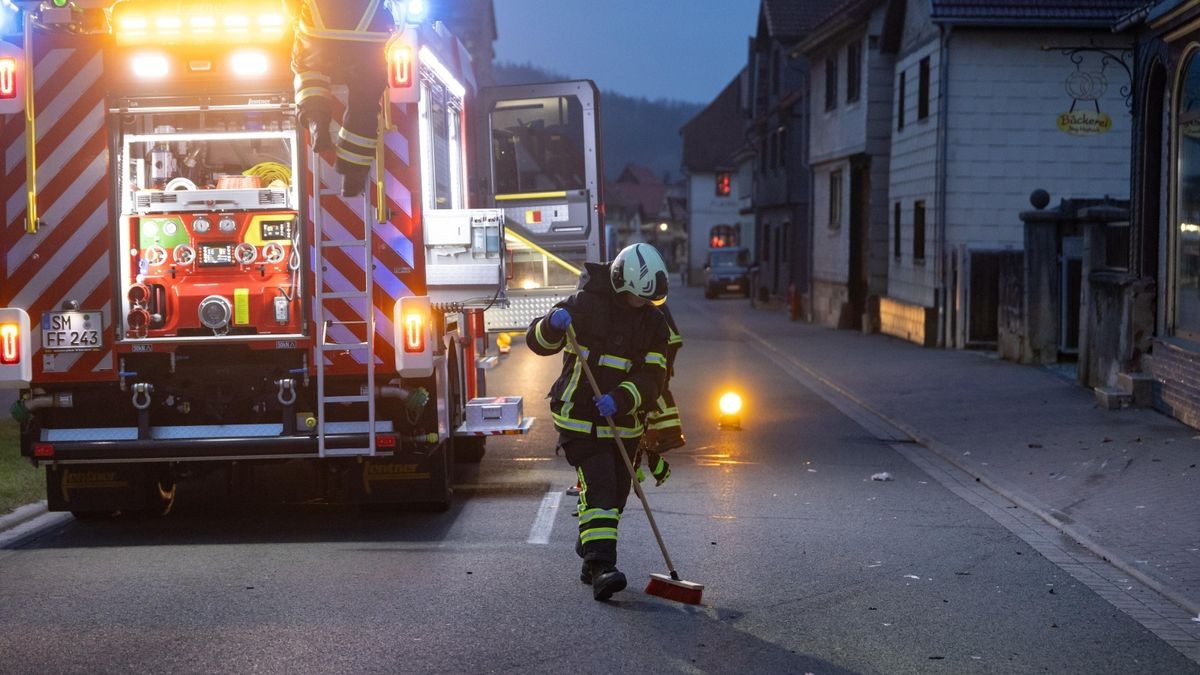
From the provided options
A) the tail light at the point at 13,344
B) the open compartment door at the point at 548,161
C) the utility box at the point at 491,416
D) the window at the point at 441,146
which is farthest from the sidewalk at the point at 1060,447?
the tail light at the point at 13,344

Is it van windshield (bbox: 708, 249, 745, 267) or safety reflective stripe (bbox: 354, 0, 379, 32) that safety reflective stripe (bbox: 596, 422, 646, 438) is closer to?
safety reflective stripe (bbox: 354, 0, 379, 32)

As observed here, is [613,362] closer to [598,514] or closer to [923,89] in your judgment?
[598,514]

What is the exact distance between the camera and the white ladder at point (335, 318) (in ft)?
27.6

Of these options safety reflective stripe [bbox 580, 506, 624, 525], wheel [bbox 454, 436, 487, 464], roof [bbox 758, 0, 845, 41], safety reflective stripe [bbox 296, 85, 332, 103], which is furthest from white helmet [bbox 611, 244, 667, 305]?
roof [bbox 758, 0, 845, 41]

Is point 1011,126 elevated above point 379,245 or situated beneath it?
elevated above

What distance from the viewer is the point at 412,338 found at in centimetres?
845

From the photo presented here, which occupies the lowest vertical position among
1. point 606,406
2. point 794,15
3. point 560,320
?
point 606,406

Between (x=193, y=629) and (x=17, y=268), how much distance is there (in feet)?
10.00

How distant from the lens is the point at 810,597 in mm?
7074

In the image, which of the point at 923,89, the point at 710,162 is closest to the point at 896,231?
the point at 923,89

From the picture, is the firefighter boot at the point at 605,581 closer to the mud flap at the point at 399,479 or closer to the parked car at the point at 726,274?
the mud flap at the point at 399,479

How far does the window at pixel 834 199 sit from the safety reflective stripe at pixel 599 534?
2628 cm

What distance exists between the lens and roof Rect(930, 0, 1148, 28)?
23203 mm

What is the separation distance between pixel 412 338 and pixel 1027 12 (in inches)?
689
